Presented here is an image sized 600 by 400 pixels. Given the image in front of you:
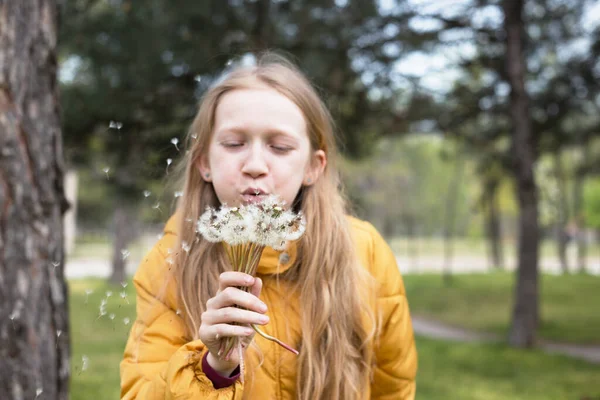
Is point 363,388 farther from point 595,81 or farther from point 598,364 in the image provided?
point 595,81

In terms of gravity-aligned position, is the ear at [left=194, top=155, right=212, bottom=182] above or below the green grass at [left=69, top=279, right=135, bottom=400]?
above

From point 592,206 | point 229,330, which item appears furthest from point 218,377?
point 592,206

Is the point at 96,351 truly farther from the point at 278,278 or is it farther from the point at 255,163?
the point at 255,163

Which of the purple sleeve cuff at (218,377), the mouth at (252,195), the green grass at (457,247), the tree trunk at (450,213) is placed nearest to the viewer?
the purple sleeve cuff at (218,377)

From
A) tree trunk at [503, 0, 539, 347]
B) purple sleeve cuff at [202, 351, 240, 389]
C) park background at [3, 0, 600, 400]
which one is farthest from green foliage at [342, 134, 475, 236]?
purple sleeve cuff at [202, 351, 240, 389]

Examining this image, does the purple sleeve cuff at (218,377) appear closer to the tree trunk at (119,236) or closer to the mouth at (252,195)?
the mouth at (252,195)

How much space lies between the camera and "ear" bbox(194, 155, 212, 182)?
1650 millimetres

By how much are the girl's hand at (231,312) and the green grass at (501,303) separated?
895 cm

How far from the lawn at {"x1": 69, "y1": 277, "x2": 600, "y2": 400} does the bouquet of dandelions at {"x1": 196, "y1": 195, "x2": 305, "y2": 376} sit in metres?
3.75

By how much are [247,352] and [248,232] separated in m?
0.44

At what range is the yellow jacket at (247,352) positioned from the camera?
139cm

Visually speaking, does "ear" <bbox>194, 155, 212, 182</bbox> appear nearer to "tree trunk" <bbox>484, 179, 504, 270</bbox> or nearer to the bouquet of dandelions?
the bouquet of dandelions

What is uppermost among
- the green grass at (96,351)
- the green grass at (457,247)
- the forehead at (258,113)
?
the forehead at (258,113)

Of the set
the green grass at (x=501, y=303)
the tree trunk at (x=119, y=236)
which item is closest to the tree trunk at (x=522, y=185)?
the green grass at (x=501, y=303)
